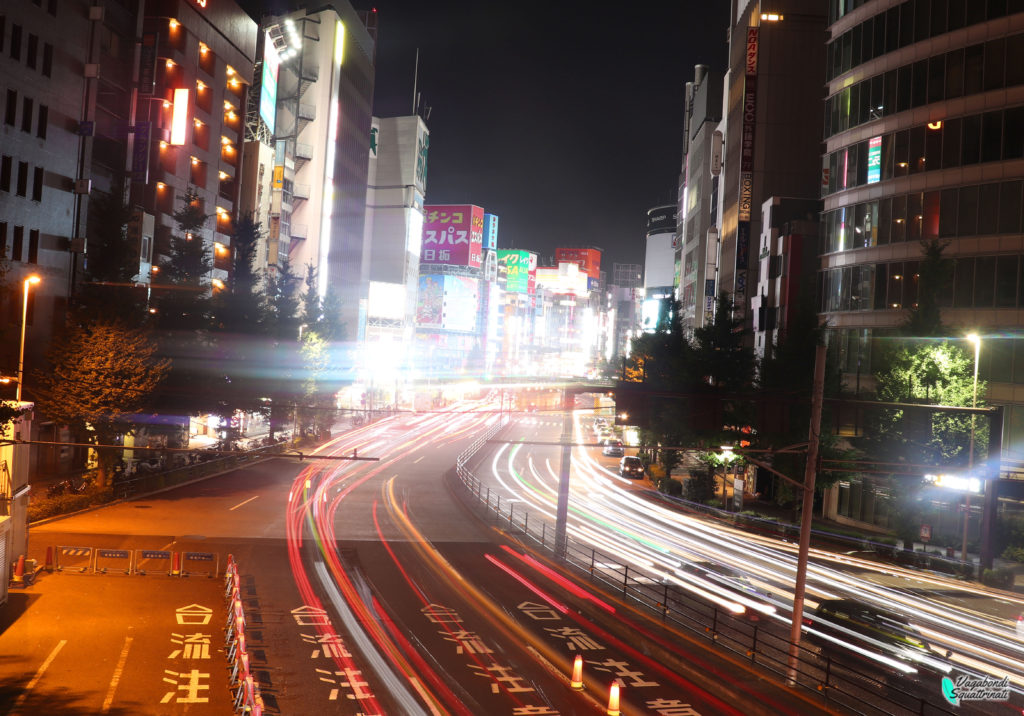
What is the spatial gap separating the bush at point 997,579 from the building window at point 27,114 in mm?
43980

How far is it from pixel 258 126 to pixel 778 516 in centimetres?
4998

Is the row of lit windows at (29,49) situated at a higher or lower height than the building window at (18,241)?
higher

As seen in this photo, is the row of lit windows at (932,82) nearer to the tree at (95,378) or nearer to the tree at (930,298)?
the tree at (930,298)

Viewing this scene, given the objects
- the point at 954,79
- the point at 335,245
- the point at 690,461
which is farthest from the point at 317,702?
the point at 335,245

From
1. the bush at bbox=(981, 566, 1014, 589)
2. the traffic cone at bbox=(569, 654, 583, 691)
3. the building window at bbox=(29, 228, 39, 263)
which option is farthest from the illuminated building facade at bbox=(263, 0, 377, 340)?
the traffic cone at bbox=(569, 654, 583, 691)

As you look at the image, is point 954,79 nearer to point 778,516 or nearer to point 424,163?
point 778,516

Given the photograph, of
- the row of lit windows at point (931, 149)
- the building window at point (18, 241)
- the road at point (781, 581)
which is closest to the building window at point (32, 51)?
the building window at point (18, 241)

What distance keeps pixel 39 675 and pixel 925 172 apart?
3883cm

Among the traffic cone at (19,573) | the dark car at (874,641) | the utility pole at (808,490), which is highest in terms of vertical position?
the utility pole at (808,490)

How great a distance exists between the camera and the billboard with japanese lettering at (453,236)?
537ft

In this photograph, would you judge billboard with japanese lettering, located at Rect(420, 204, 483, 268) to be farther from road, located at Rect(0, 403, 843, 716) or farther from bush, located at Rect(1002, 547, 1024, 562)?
bush, located at Rect(1002, 547, 1024, 562)

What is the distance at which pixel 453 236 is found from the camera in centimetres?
16412

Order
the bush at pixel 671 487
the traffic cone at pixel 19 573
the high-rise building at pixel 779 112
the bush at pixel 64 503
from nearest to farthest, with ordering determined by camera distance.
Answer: the traffic cone at pixel 19 573, the bush at pixel 64 503, the bush at pixel 671 487, the high-rise building at pixel 779 112

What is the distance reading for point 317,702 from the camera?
15672mm
